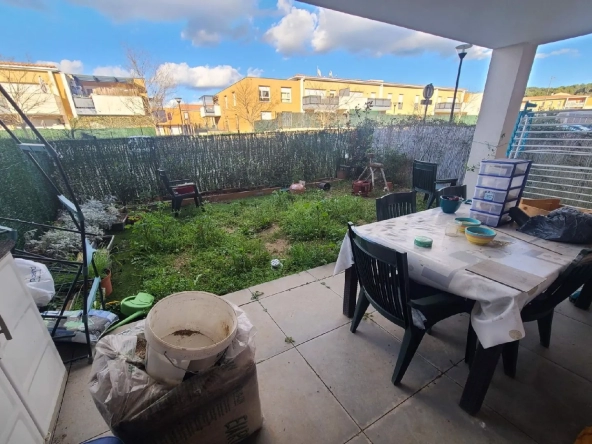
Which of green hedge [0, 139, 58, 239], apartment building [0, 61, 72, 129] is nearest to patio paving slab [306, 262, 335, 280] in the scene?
green hedge [0, 139, 58, 239]

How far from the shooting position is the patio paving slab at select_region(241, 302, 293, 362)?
1679 millimetres

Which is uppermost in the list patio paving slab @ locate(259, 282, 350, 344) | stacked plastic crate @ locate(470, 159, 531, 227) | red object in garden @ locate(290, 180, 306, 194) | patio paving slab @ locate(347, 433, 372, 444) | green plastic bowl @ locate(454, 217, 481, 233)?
stacked plastic crate @ locate(470, 159, 531, 227)

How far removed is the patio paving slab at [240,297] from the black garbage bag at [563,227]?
2.13m

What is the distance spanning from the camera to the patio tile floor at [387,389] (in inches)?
48.2

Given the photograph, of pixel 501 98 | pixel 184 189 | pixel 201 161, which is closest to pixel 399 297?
pixel 501 98

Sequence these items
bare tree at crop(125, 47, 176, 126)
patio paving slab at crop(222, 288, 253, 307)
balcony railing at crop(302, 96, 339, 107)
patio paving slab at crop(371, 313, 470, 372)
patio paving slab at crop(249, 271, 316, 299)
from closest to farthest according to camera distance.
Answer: patio paving slab at crop(371, 313, 470, 372) < patio paving slab at crop(222, 288, 253, 307) < patio paving slab at crop(249, 271, 316, 299) < bare tree at crop(125, 47, 176, 126) < balcony railing at crop(302, 96, 339, 107)

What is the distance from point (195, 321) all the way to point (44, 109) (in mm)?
17939

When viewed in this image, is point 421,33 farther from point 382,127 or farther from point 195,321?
point 382,127

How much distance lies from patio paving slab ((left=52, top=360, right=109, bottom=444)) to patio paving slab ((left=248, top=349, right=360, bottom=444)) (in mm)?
812

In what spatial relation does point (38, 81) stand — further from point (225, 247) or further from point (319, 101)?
point (319, 101)

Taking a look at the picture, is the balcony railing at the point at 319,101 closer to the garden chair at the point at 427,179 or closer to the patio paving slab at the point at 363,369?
the garden chair at the point at 427,179

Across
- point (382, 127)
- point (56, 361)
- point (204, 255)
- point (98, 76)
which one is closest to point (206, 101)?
point (98, 76)

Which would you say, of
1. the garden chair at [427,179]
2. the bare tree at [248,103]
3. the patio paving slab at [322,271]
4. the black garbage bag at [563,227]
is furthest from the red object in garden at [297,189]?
the bare tree at [248,103]

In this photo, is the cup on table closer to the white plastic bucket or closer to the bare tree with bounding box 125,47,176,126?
the white plastic bucket
